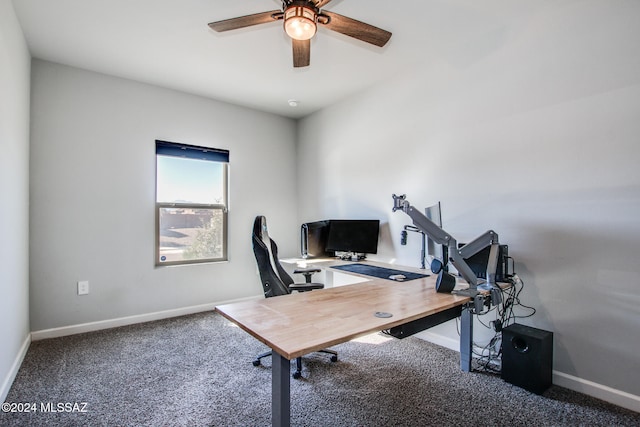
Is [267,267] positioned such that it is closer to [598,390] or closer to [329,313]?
[329,313]

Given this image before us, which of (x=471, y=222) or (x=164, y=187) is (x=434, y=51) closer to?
(x=471, y=222)

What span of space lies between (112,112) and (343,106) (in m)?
2.61

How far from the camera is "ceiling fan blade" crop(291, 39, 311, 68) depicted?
82.9 inches

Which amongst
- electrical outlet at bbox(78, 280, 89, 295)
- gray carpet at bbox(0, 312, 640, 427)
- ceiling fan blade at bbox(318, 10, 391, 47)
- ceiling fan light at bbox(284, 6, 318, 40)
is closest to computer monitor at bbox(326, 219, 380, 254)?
gray carpet at bbox(0, 312, 640, 427)

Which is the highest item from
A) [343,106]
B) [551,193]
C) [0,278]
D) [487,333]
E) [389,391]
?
[343,106]

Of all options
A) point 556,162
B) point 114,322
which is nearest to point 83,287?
point 114,322

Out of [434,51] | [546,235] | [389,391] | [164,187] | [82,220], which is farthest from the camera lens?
[164,187]

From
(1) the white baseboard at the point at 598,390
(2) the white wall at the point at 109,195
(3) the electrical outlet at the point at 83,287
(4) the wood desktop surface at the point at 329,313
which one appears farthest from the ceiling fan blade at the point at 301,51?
(3) the electrical outlet at the point at 83,287

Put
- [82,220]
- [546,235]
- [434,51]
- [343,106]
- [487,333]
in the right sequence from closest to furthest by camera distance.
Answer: [546,235]
[487,333]
[434,51]
[82,220]
[343,106]

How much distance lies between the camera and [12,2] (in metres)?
2.22

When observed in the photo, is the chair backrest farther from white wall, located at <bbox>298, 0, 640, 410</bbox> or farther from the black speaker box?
the black speaker box

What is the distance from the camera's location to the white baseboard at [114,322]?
9.89ft

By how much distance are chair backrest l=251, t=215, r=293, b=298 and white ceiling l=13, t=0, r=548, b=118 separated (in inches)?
61.8

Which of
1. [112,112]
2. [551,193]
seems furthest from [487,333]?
[112,112]
